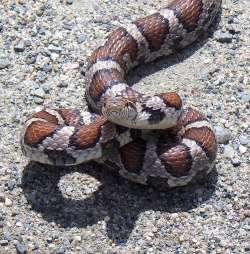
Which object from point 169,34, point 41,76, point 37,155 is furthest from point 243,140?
point 41,76

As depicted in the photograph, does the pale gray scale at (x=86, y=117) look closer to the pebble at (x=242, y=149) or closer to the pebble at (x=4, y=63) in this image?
the pebble at (x=4, y=63)

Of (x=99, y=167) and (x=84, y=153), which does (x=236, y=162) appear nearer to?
(x=99, y=167)

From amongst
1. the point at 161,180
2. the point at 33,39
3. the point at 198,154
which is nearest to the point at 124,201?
the point at 161,180

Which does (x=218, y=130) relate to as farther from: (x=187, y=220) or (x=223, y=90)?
(x=187, y=220)

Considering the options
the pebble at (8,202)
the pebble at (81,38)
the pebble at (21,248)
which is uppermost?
the pebble at (81,38)

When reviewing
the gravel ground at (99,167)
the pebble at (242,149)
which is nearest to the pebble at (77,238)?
the gravel ground at (99,167)

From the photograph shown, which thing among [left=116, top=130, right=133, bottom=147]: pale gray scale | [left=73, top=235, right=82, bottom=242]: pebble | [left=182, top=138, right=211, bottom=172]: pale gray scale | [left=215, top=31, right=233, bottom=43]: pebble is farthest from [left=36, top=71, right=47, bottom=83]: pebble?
[left=215, top=31, right=233, bottom=43]: pebble
